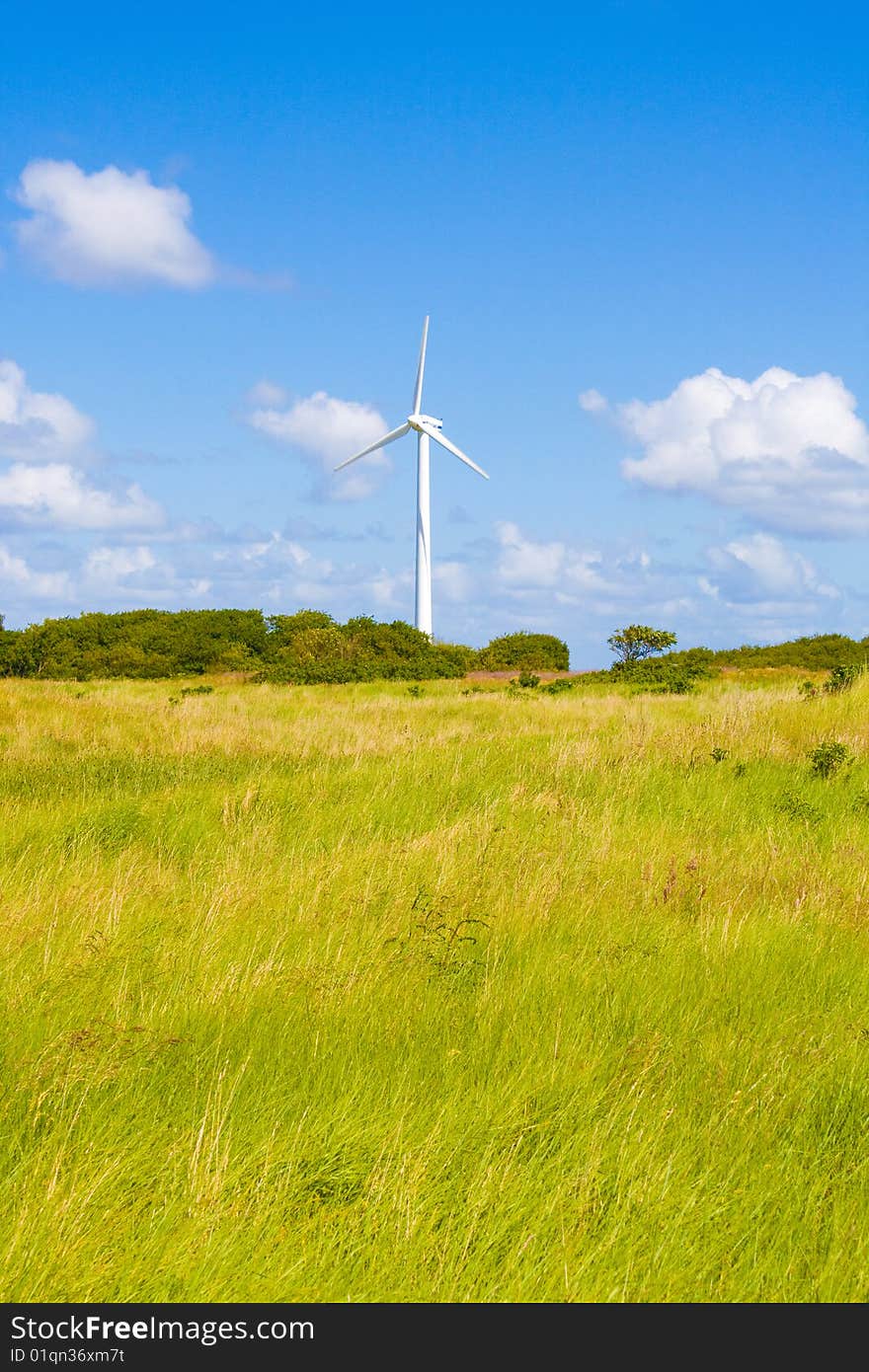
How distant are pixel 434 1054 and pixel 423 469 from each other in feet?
164

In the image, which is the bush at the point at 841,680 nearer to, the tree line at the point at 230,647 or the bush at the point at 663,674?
the bush at the point at 663,674

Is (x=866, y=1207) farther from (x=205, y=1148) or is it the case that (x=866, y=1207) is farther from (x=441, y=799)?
(x=441, y=799)

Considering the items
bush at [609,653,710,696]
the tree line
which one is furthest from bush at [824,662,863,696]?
the tree line

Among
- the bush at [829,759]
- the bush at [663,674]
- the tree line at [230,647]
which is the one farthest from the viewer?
the tree line at [230,647]

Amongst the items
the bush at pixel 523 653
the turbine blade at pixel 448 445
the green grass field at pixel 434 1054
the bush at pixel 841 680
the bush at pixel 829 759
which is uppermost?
the turbine blade at pixel 448 445

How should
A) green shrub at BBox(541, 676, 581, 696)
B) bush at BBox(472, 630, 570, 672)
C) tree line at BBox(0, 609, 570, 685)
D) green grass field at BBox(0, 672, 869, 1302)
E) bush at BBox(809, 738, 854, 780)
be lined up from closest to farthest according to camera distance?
green grass field at BBox(0, 672, 869, 1302) < bush at BBox(809, 738, 854, 780) < green shrub at BBox(541, 676, 581, 696) < tree line at BBox(0, 609, 570, 685) < bush at BBox(472, 630, 570, 672)

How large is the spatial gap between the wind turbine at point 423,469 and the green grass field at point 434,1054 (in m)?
43.1

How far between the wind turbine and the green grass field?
4313 cm

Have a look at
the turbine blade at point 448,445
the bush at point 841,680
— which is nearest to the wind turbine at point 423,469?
the turbine blade at point 448,445

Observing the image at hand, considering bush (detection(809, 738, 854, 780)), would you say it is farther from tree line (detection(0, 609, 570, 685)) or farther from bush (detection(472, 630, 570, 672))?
bush (detection(472, 630, 570, 672))

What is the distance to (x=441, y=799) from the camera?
1083cm

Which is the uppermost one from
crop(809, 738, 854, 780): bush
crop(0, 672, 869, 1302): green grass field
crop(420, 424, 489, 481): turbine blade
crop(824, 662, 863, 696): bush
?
crop(420, 424, 489, 481): turbine blade

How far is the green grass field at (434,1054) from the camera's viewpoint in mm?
3084

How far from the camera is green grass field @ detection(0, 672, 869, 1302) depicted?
3.08 meters
